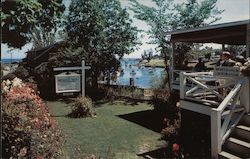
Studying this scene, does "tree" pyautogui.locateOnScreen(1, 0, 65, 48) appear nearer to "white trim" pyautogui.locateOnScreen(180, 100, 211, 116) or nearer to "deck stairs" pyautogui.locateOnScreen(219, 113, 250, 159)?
"white trim" pyautogui.locateOnScreen(180, 100, 211, 116)

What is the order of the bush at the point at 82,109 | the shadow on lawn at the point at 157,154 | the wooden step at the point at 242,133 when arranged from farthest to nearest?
the bush at the point at 82,109 < the shadow on lawn at the point at 157,154 < the wooden step at the point at 242,133

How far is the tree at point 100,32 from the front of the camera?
2541 centimetres

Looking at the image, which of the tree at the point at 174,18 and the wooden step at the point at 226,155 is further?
the tree at the point at 174,18

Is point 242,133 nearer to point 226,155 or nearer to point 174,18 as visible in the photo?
point 226,155

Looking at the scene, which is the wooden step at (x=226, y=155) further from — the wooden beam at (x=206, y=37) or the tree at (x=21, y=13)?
the tree at (x=21, y=13)

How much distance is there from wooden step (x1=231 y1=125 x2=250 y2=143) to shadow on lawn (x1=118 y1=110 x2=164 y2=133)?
16.5 feet

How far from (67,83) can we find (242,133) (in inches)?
532

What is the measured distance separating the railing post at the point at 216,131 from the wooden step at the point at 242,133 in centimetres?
77

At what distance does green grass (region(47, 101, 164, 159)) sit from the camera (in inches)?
419

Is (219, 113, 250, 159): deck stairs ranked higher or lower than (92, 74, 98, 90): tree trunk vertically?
lower

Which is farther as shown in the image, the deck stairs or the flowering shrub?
the deck stairs

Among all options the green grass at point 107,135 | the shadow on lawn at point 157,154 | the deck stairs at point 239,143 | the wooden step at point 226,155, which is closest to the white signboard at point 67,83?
the green grass at point 107,135

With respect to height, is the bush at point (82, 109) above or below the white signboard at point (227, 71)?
below

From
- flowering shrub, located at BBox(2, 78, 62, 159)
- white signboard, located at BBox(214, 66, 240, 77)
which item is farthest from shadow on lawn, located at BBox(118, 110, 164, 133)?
flowering shrub, located at BBox(2, 78, 62, 159)
